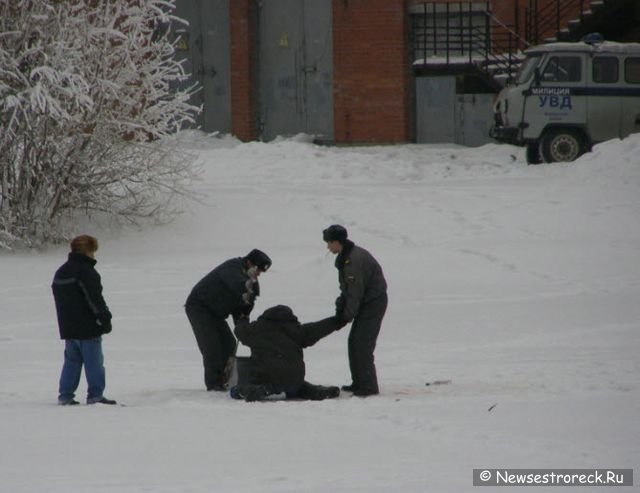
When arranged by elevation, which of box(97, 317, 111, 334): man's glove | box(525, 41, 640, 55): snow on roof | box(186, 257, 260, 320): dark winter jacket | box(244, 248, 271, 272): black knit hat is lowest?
box(97, 317, 111, 334): man's glove

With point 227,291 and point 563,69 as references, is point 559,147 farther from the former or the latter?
point 227,291

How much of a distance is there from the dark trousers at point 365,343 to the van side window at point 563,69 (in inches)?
662

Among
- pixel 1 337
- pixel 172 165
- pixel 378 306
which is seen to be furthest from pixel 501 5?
pixel 378 306

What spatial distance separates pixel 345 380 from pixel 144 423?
2.89m

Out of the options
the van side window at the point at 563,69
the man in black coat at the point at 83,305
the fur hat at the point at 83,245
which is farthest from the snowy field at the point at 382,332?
the van side window at the point at 563,69

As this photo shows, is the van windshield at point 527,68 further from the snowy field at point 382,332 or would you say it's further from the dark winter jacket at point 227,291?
the dark winter jacket at point 227,291

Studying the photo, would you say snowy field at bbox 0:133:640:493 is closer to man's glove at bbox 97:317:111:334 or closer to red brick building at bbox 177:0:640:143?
man's glove at bbox 97:317:111:334

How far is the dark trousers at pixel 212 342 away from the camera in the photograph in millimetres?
11414

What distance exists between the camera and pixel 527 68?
90.3 ft

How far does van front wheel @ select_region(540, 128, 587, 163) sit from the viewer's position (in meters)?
27.3

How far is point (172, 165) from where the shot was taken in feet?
71.8

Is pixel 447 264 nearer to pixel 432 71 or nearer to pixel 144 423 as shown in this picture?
pixel 144 423

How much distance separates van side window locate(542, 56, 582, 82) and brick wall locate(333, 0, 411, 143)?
19.2ft

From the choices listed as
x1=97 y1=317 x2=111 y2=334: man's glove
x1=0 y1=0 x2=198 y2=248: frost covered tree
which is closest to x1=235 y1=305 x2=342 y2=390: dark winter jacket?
x1=97 y1=317 x2=111 y2=334: man's glove
